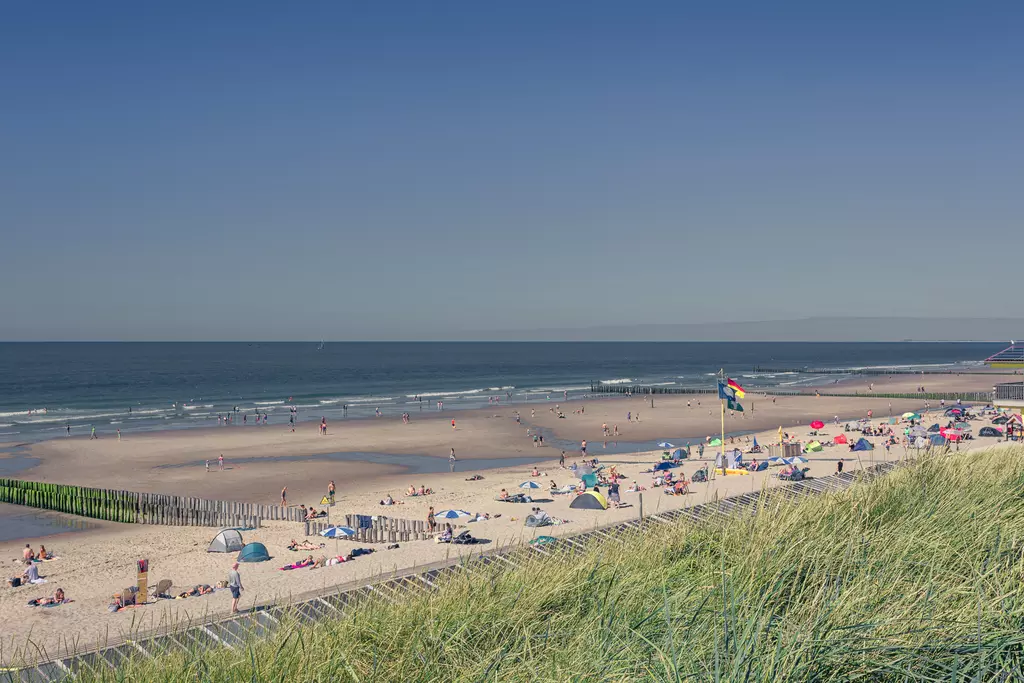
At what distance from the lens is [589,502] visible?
107ft

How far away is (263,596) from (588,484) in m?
18.4

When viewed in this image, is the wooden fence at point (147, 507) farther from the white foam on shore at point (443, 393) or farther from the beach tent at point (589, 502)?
the white foam on shore at point (443, 393)

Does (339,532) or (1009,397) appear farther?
(1009,397)

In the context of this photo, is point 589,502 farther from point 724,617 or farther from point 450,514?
point 724,617

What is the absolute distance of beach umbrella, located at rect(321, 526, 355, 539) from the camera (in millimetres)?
28797

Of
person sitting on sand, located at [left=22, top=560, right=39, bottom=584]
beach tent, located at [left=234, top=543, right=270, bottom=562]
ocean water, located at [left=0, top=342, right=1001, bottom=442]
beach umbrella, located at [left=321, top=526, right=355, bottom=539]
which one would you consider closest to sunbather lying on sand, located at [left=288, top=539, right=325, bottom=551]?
beach umbrella, located at [left=321, top=526, right=355, bottom=539]

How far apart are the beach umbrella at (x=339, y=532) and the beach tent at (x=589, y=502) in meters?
9.17

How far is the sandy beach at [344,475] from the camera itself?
23.1 metres

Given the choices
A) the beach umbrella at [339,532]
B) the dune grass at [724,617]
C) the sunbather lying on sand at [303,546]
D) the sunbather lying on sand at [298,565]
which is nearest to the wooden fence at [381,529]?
the beach umbrella at [339,532]

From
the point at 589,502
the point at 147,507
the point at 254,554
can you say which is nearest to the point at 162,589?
the point at 254,554

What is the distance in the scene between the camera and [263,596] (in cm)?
2247

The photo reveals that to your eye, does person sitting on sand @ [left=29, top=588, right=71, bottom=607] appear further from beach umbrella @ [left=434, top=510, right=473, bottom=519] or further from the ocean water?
the ocean water

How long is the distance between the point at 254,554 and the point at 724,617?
23296mm

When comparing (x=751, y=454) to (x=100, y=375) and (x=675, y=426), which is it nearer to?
(x=675, y=426)
